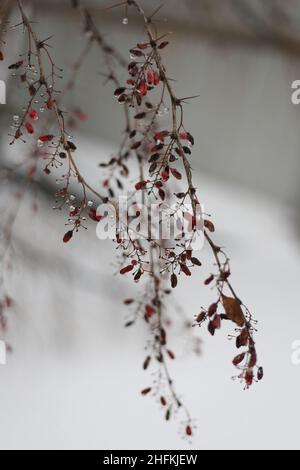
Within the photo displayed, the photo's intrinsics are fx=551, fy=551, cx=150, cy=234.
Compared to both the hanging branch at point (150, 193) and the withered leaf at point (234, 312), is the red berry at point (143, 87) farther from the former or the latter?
the withered leaf at point (234, 312)

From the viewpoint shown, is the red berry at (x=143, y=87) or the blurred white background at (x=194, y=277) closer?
the red berry at (x=143, y=87)

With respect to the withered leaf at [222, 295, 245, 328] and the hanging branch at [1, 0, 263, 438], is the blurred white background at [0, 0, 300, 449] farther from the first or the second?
the withered leaf at [222, 295, 245, 328]

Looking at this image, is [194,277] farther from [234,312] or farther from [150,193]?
[234,312]

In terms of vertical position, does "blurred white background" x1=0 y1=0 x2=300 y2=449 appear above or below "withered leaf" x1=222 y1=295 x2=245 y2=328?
above

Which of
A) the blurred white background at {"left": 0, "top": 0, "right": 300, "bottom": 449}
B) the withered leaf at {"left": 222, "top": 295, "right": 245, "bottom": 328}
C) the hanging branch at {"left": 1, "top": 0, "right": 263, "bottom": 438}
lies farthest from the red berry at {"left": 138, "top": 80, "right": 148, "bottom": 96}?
the blurred white background at {"left": 0, "top": 0, "right": 300, "bottom": 449}

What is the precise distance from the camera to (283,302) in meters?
1.32

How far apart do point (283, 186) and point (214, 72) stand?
0.44 m

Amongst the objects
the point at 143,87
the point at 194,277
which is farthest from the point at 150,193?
the point at 194,277

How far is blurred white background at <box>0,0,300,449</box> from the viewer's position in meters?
0.99

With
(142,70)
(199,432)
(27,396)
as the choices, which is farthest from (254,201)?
(142,70)

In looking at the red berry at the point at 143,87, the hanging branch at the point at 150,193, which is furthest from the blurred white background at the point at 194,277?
the red berry at the point at 143,87

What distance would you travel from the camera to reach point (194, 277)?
1341 mm

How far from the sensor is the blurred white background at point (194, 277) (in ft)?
3.25

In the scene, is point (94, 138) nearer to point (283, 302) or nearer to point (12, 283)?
point (12, 283)
